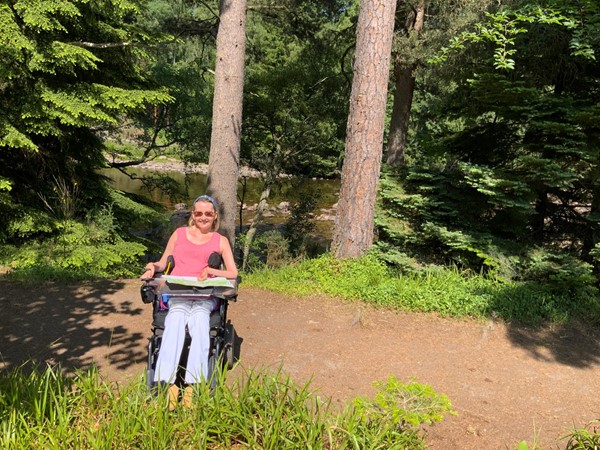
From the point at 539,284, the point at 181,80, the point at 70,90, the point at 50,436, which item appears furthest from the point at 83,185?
the point at 539,284

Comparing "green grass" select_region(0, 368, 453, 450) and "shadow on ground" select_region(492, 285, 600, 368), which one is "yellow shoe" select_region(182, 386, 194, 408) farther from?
"shadow on ground" select_region(492, 285, 600, 368)

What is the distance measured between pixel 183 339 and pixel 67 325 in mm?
2325

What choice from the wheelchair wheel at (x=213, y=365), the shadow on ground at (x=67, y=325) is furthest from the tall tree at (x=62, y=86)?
the wheelchair wheel at (x=213, y=365)

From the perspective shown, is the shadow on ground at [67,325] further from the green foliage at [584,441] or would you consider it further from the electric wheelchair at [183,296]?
the green foliage at [584,441]

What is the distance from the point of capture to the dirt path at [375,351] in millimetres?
3520

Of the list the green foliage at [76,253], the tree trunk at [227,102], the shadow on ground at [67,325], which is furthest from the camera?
the tree trunk at [227,102]

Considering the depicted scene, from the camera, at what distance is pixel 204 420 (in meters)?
2.65

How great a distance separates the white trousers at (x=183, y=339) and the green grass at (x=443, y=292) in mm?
3036

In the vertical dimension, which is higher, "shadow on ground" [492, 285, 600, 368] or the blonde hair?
the blonde hair

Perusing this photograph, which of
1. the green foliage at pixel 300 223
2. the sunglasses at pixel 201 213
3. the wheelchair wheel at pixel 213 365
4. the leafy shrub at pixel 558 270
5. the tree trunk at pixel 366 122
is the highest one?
the tree trunk at pixel 366 122

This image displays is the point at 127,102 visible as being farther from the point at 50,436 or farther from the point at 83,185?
the point at 50,436

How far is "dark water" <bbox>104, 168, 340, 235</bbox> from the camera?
15320mm

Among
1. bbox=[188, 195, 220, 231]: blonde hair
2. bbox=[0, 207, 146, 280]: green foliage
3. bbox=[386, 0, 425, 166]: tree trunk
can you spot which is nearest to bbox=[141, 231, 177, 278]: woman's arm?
bbox=[188, 195, 220, 231]: blonde hair

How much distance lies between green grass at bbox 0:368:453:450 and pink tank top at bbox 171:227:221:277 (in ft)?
3.55
